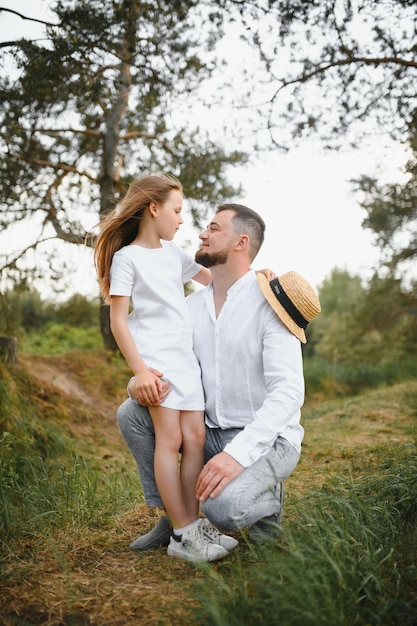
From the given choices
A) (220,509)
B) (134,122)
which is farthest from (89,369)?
(220,509)

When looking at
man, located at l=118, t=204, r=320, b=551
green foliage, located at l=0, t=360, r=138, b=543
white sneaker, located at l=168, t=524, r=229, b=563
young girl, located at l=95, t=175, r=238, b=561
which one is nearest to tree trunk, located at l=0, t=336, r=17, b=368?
green foliage, located at l=0, t=360, r=138, b=543

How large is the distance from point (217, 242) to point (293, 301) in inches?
23.9

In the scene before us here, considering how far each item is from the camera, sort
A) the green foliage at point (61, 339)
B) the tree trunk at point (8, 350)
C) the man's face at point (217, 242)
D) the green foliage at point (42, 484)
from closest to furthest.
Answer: the green foliage at point (42, 484), the man's face at point (217, 242), the tree trunk at point (8, 350), the green foliage at point (61, 339)

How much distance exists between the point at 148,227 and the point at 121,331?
65 centimetres

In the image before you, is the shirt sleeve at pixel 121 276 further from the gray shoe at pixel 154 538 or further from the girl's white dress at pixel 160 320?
the gray shoe at pixel 154 538

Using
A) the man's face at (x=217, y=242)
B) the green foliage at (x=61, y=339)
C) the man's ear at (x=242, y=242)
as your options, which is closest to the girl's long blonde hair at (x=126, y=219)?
the man's face at (x=217, y=242)

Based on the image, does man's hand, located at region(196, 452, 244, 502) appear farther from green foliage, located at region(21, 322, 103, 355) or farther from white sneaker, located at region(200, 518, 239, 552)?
green foliage, located at region(21, 322, 103, 355)

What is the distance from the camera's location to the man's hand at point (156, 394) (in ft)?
8.85

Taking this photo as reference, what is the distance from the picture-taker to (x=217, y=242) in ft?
10.4

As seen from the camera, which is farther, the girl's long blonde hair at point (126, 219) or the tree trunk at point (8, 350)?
the tree trunk at point (8, 350)

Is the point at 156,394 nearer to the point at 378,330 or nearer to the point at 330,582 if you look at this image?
the point at 330,582

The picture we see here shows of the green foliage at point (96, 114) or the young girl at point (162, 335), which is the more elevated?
the green foliage at point (96, 114)

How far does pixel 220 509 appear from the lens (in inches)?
98.0

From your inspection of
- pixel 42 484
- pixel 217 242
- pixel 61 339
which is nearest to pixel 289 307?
pixel 217 242
